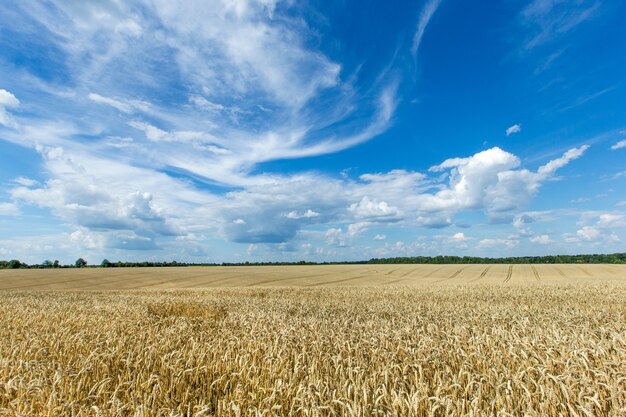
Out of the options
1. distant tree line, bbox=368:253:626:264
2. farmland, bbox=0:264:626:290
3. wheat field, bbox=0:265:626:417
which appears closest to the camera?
wheat field, bbox=0:265:626:417

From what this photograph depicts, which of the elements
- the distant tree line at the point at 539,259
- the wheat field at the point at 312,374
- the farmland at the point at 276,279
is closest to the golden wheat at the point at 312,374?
the wheat field at the point at 312,374

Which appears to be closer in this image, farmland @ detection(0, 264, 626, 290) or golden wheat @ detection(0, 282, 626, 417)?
golden wheat @ detection(0, 282, 626, 417)

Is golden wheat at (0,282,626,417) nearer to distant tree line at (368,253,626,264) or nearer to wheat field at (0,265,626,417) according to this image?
wheat field at (0,265,626,417)

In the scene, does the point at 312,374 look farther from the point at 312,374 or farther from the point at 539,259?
the point at 539,259

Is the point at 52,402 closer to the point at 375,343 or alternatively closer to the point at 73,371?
the point at 73,371

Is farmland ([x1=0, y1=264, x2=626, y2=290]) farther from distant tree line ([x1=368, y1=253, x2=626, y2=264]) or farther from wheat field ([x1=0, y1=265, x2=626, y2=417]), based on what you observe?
distant tree line ([x1=368, y1=253, x2=626, y2=264])

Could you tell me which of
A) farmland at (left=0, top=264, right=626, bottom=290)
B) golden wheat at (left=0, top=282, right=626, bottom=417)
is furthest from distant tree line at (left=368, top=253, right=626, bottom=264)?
golden wheat at (left=0, top=282, right=626, bottom=417)

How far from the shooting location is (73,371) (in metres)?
4.78

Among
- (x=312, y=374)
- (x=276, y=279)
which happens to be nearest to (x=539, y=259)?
(x=276, y=279)

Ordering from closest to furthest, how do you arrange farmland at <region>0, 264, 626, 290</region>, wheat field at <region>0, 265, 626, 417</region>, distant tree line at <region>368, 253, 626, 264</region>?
1. wheat field at <region>0, 265, 626, 417</region>
2. farmland at <region>0, 264, 626, 290</region>
3. distant tree line at <region>368, 253, 626, 264</region>

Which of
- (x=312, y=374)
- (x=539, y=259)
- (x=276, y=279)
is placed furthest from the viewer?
(x=539, y=259)

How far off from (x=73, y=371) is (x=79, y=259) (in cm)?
15044

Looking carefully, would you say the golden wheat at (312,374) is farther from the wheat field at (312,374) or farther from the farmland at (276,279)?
the farmland at (276,279)

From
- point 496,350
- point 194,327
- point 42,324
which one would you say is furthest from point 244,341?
point 42,324
